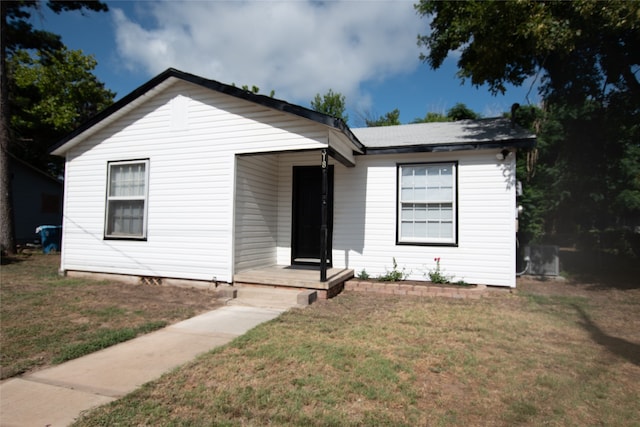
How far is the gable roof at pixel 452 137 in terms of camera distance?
22.8 ft

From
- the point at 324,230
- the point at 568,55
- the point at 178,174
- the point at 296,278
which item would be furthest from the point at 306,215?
the point at 568,55

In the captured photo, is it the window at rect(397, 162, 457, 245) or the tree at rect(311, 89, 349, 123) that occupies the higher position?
the tree at rect(311, 89, 349, 123)

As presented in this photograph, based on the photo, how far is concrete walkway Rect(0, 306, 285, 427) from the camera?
263 centimetres

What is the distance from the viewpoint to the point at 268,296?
637cm

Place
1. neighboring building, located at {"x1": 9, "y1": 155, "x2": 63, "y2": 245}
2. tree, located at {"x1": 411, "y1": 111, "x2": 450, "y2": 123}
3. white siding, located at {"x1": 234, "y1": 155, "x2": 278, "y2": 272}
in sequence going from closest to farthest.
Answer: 1. white siding, located at {"x1": 234, "y1": 155, "x2": 278, "y2": 272}
2. neighboring building, located at {"x1": 9, "y1": 155, "x2": 63, "y2": 245}
3. tree, located at {"x1": 411, "y1": 111, "x2": 450, "y2": 123}

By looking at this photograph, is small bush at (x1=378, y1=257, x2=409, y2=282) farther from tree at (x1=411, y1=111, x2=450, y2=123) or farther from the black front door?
tree at (x1=411, y1=111, x2=450, y2=123)

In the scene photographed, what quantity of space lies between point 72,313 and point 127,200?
10.9ft

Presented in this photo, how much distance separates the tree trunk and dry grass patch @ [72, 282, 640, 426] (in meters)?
11.5

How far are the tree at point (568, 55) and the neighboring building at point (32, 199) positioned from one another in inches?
810

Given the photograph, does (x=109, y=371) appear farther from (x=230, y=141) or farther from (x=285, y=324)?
(x=230, y=141)

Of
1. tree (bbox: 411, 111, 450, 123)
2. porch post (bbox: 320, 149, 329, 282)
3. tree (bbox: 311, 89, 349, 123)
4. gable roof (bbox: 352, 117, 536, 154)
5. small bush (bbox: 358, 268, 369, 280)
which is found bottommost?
A: small bush (bbox: 358, 268, 369, 280)

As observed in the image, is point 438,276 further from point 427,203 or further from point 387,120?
point 387,120

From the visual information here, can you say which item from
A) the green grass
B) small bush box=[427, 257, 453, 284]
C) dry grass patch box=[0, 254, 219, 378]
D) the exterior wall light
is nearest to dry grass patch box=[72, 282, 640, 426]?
the green grass

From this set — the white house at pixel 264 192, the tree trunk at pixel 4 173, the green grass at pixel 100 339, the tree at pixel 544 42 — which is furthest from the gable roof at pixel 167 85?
the tree trunk at pixel 4 173
